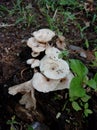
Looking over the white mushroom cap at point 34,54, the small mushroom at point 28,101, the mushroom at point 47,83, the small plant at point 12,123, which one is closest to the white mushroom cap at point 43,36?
the white mushroom cap at point 34,54

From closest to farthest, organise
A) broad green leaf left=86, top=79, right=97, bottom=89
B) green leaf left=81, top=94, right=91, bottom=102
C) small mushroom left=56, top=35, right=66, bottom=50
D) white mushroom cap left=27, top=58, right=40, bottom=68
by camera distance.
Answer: broad green leaf left=86, top=79, right=97, bottom=89 → green leaf left=81, top=94, right=91, bottom=102 → white mushroom cap left=27, top=58, right=40, bottom=68 → small mushroom left=56, top=35, right=66, bottom=50

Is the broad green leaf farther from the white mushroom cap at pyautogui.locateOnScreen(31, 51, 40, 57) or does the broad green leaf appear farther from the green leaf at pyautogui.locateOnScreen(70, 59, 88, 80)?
the white mushroom cap at pyautogui.locateOnScreen(31, 51, 40, 57)

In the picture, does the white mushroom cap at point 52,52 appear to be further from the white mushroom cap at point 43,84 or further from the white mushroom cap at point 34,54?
the white mushroom cap at point 43,84

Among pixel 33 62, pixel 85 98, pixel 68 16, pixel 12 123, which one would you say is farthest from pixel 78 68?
pixel 68 16

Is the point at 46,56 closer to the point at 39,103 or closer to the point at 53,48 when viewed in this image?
the point at 53,48

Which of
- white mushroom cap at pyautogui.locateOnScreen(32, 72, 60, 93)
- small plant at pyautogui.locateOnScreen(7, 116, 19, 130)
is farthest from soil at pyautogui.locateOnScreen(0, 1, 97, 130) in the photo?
white mushroom cap at pyautogui.locateOnScreen(32, 72, 60, 93)

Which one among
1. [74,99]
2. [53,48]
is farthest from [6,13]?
[74,99]
